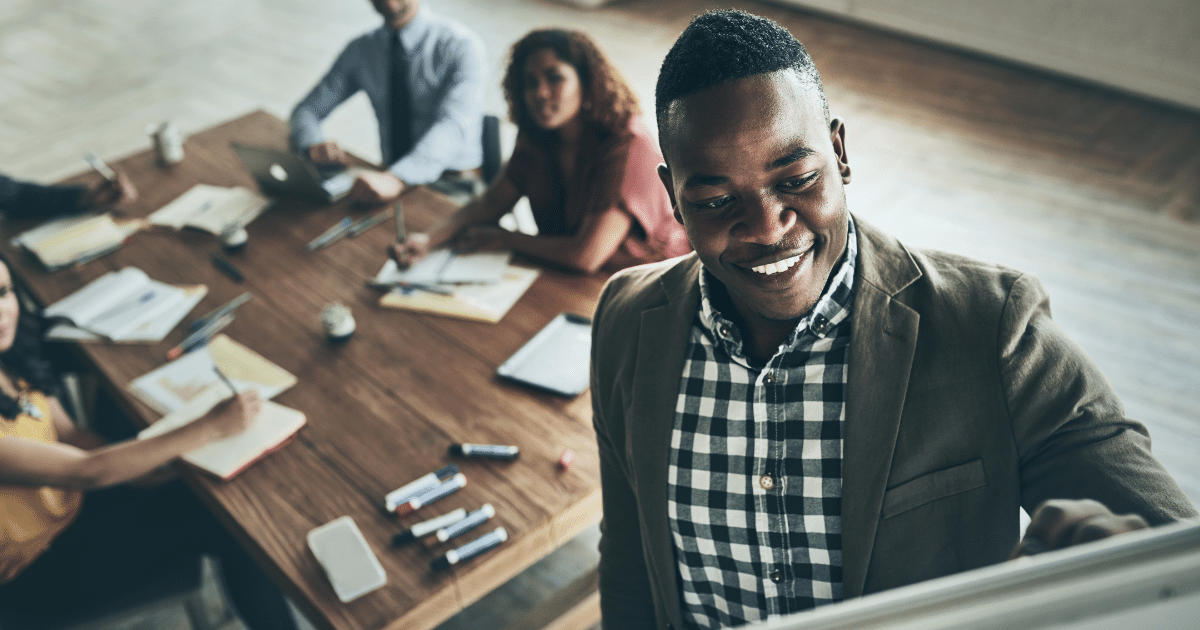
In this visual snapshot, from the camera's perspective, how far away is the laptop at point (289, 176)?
2527 millimetres

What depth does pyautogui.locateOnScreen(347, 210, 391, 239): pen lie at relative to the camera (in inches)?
98.1

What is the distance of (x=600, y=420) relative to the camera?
4.14ft

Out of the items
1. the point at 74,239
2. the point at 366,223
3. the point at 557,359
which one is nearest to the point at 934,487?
the point at 557,359

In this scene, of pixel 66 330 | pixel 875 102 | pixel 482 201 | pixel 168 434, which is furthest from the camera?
pixel 875 102

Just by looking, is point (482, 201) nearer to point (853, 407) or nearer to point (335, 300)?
point (335, 300)

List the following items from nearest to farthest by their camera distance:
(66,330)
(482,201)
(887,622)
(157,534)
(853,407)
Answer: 1. (887,622)
2. (853,407)
3. (157,534)
4. (66,330)
5. (482,201)

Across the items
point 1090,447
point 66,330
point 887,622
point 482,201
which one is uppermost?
point 887,622

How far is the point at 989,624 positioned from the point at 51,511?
2.15m

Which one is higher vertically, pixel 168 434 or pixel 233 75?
pixel 168 434

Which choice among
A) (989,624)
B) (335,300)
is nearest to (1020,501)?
(989,624)

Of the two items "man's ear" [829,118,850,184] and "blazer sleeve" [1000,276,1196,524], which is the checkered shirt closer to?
"man's ear" [829,118,850,184]

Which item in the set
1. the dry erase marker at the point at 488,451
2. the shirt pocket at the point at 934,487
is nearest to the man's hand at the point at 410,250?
the dry erase marker at the point at 488,451

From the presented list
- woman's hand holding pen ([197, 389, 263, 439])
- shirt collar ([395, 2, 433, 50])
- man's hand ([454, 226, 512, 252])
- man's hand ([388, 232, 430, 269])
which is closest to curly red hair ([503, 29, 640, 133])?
man's hand ([454, 226, 512, 252])

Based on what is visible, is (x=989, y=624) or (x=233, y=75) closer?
(x=989, y=624)
